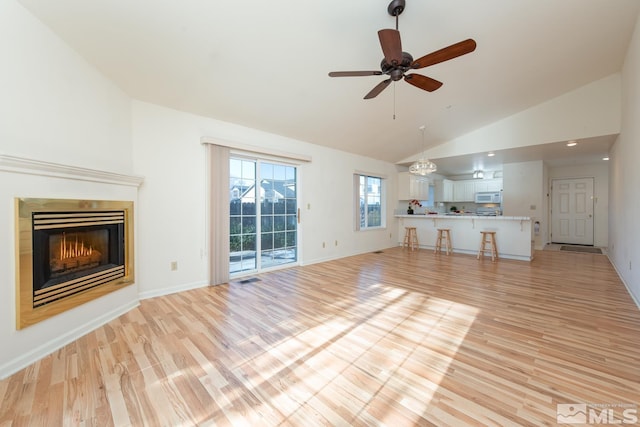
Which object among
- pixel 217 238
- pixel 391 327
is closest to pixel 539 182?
pixel 391 327

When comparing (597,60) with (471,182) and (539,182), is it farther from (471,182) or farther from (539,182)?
(471,182)

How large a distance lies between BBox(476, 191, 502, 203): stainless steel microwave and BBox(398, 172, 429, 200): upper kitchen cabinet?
111 inches

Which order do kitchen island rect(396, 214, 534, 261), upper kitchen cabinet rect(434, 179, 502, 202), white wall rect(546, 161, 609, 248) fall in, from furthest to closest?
upper kitchen cabinet rect(434, 179, 502, 202) → white wall rect(546, 161, 609, 248) → kitchen island rect(396, 214, 534, 261)

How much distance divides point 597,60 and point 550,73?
58cm

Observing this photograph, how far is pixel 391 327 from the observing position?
99.0 inches

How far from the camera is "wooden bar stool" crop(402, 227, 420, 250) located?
7137 mm

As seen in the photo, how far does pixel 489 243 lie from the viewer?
6.04m

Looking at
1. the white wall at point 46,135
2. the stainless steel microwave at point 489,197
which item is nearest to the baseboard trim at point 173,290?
the white wall at point 46,135

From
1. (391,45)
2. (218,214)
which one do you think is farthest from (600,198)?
(218,214)

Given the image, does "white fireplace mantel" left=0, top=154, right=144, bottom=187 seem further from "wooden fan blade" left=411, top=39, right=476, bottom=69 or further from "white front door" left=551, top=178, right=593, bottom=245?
"white front door" left=551, top=178, right=593, bottom=245

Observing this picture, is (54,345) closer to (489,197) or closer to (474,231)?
(474,231)

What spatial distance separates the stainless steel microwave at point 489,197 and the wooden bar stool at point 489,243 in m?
3.54
